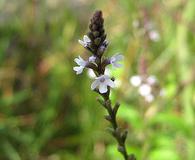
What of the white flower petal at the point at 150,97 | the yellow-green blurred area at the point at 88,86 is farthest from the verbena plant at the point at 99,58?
the white flower petal at the point at 150,97

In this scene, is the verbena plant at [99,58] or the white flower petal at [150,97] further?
the white flower petal at [150,97]

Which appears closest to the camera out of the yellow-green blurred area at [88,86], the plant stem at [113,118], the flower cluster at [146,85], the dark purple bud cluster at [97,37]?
the dark purple bud cluster at [97,37]

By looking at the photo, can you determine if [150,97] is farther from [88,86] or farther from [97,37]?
[97,37]

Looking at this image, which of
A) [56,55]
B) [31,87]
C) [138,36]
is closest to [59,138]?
[31,87]

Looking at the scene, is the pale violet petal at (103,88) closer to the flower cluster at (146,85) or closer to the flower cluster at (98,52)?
the flower cluster at (98,52)

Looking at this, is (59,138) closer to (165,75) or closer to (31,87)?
(31,87)
